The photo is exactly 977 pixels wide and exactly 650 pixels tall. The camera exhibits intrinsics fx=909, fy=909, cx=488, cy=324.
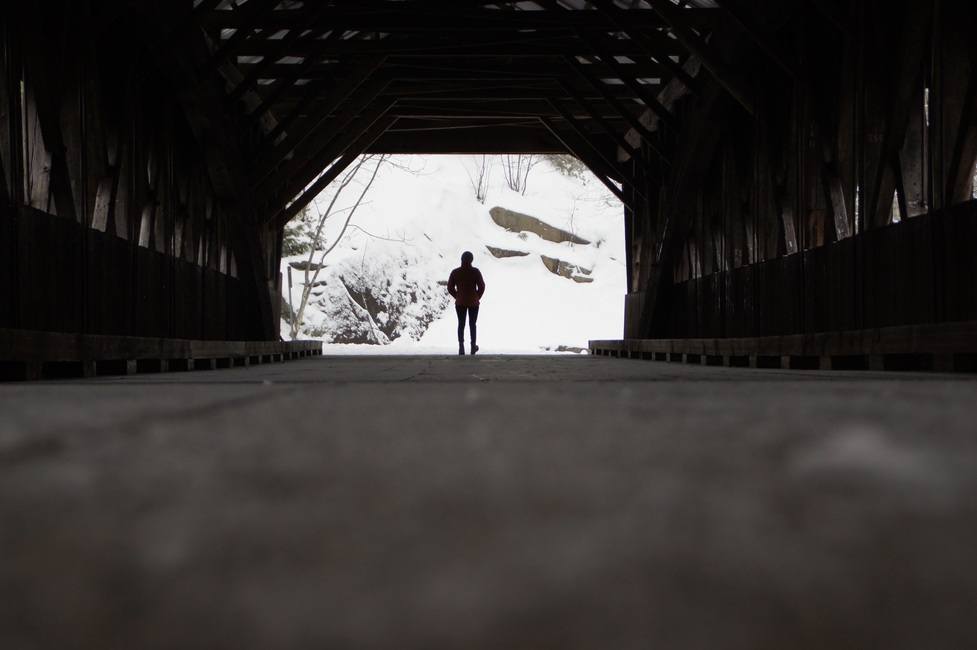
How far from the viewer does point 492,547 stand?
0.58m

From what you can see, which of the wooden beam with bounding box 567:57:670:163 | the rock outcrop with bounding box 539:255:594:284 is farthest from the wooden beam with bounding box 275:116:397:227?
the rock outcrop with bounding box 539:255:594:284

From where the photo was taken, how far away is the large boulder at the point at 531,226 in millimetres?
54031

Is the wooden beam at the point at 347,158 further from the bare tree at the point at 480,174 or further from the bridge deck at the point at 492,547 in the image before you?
the bare tree at the point at 480,174

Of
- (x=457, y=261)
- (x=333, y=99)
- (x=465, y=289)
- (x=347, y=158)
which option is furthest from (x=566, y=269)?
(x=333, y=99)

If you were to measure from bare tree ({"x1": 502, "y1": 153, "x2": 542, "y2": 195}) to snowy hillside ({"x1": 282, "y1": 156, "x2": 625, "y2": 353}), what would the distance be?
1.85 ft

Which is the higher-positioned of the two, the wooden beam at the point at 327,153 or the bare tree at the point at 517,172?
the bare tree at the point at 517,172

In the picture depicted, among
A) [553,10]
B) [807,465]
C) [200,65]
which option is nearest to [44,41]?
[200,65]

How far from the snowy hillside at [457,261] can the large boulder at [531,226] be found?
6 cm

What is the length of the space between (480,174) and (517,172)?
2356 millimetres

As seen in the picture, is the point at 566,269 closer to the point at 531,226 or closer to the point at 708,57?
the point at 531,226

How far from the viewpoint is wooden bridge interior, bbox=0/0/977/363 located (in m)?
6.75

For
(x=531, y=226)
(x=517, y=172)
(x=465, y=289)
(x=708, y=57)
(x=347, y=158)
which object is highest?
(x=517, y=172)

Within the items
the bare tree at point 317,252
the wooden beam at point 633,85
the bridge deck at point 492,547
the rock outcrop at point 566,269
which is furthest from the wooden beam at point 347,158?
the rock outcrop at point 566,269

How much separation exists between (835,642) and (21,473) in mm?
732
